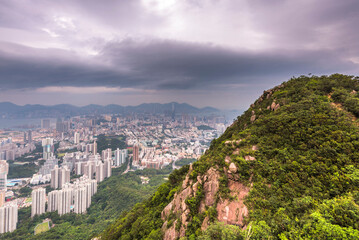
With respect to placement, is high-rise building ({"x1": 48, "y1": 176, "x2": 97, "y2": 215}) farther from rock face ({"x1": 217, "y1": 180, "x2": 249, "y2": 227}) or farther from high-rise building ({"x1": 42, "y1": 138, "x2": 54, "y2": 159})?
high-rise building ({"x1": 42, "y1": 138, "x2": 54, "y2": 159})

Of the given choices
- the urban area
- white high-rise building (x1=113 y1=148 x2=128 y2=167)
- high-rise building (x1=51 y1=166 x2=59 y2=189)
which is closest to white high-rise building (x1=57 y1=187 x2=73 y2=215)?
the urban area

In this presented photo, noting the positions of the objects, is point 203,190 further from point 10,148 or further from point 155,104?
point 155,104

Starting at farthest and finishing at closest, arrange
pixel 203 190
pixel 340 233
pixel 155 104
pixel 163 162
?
pixel 155 104 → pixel 163 162 → pixel 203 190 → pixel 340 233

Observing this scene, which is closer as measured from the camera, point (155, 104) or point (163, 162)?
point (163, 162)

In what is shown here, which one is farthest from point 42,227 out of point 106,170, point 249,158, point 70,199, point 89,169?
point 249,158

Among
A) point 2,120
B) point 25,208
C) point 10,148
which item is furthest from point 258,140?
point 2,120

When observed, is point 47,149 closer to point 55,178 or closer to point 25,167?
point 25,167
